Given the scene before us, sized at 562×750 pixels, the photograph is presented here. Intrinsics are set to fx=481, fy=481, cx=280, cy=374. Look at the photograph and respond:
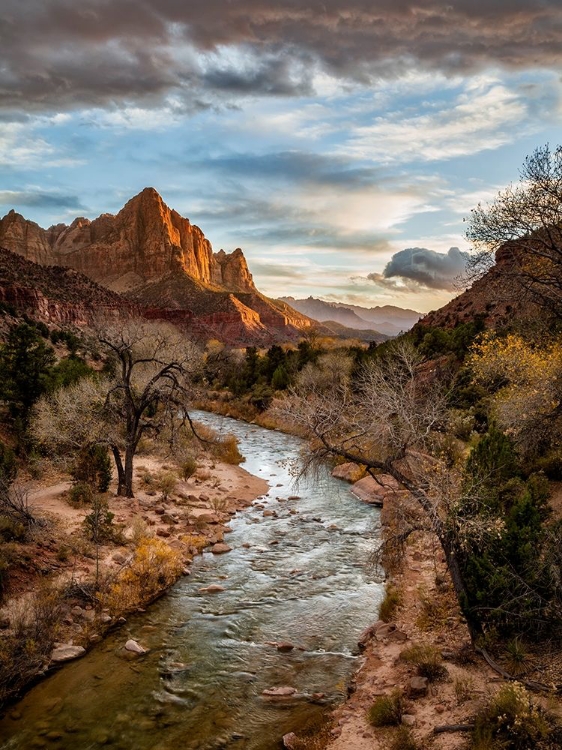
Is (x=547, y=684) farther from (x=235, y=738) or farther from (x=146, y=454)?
(x=146, y=454)

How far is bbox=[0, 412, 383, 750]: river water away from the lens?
29.2ft

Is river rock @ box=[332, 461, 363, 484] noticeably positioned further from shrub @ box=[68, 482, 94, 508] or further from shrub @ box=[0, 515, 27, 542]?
shrub @ box=[0, 515, 27, 542]

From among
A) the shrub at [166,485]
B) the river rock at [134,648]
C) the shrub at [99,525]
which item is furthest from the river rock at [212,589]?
the shrub at [166,485]

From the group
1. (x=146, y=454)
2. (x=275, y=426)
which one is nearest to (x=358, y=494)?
(x=146, y=454)

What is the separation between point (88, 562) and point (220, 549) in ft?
15.6

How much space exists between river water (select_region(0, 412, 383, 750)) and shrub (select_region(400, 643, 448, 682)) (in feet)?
4.72

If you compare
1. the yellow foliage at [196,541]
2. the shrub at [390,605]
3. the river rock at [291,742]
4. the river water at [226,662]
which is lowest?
the river water at [226,662]

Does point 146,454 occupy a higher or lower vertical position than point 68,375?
lower

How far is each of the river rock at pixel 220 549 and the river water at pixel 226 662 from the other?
0.29 m

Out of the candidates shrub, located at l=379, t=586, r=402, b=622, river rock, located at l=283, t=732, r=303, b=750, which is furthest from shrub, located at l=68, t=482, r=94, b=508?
river rock, located at l=283, t=732, r=303, b=750

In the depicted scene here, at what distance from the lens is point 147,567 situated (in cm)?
1430

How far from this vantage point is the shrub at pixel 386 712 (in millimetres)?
8531

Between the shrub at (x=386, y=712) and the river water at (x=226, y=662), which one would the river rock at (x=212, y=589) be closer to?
the river water at (x=226, y=662)

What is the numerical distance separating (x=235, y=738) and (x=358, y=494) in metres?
16.7
